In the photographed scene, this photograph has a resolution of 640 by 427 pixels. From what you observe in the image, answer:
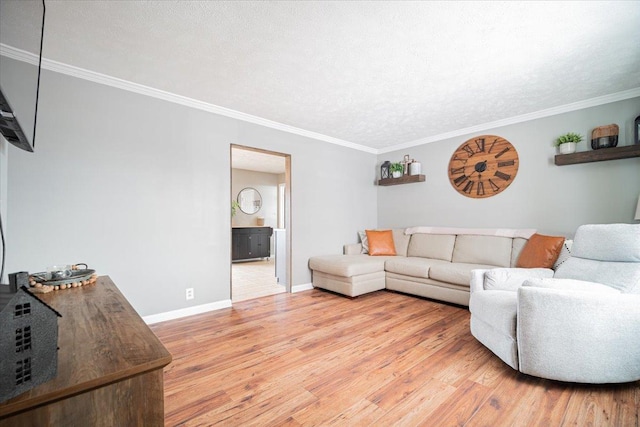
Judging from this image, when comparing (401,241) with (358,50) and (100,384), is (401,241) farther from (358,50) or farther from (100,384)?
(100,384)

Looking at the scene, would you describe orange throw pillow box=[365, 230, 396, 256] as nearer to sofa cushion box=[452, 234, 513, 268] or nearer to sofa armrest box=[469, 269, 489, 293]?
sofa cushion box=[452, 234, 513, 268]

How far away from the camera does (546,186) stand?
362cm

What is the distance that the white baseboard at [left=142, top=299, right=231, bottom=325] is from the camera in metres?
2.96

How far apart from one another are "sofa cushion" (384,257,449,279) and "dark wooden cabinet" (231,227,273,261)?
13.0 ft

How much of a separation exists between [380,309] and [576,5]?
307cm

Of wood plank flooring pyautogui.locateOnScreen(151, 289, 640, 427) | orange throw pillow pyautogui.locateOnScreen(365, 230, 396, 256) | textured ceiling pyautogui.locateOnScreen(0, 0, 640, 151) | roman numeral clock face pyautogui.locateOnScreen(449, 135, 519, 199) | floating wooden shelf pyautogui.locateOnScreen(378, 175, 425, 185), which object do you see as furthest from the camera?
floating wooden shelf pyautogui.locateOnScreen(378, 175, 425, 185)

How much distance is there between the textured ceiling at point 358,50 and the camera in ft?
6.13

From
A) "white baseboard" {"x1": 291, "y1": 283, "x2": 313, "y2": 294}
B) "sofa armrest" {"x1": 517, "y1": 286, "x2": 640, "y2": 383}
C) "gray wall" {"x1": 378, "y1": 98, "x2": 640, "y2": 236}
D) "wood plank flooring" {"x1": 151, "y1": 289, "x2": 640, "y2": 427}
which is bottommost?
"wood plank flooring" {"x1": 151, "y1": 289, "x2": 640, "y2": 427}

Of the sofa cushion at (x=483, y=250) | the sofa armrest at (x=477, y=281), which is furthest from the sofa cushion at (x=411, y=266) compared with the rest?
the sofa armrest at (x=477, y=281)

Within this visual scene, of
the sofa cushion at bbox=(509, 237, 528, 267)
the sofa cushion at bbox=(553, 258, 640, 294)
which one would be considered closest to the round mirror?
the sofa cushion at bbox=(509, 237, 528, 267)

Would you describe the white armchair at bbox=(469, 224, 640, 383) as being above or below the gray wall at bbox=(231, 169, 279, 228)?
below

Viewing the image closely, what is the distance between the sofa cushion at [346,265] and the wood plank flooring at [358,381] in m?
0.83

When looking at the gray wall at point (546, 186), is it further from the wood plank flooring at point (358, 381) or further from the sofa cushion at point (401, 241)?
the wood plank flooring at point (358, 381)

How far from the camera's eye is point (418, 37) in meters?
2.13
